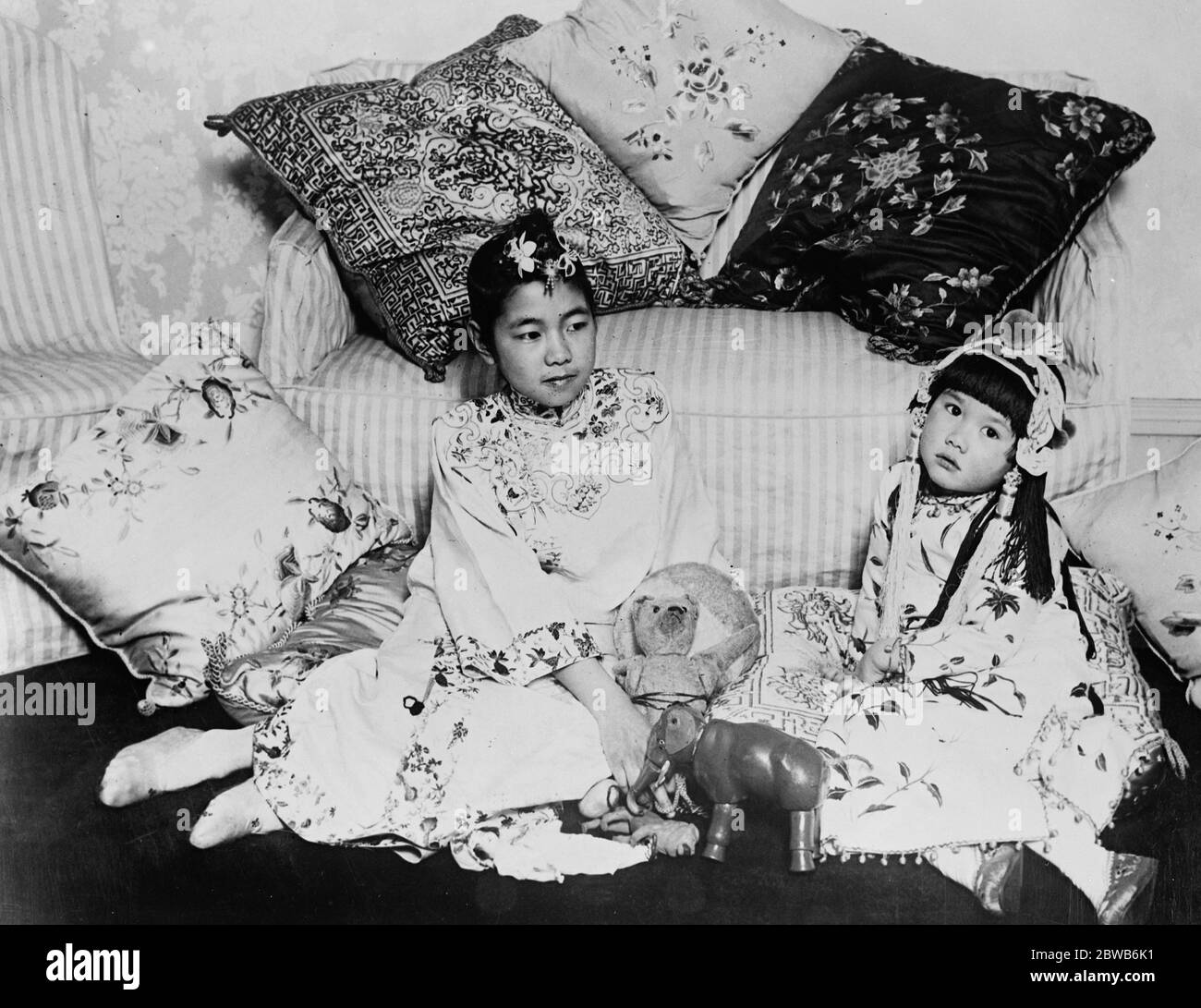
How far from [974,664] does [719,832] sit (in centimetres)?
36

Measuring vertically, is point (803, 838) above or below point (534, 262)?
below

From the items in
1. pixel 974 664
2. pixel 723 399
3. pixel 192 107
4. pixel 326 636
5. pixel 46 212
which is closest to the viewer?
pixel 974 664

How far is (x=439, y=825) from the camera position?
150cm

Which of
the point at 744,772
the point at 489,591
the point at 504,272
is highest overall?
the point at 504,272

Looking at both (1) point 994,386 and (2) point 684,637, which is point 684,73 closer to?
(1) point 994,386

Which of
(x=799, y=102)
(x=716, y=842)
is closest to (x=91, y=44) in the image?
(x=799, y=102)

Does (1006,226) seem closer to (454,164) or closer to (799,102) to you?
(799,102)

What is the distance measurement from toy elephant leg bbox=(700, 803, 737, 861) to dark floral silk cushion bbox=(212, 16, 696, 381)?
89cm

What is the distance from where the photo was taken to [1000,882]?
4.59 feet

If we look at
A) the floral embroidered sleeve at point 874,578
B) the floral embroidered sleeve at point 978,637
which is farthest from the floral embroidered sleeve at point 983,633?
the floral embroidered sleeve at point 874,578

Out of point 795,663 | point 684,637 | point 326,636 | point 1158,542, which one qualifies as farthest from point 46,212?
point 1158,542

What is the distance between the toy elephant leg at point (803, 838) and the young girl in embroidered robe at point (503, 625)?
0.19m

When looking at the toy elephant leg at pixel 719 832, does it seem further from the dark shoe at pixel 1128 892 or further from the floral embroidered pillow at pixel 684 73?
the floral embroidered pillow at pixel 684 73

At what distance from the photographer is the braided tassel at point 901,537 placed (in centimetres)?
170
